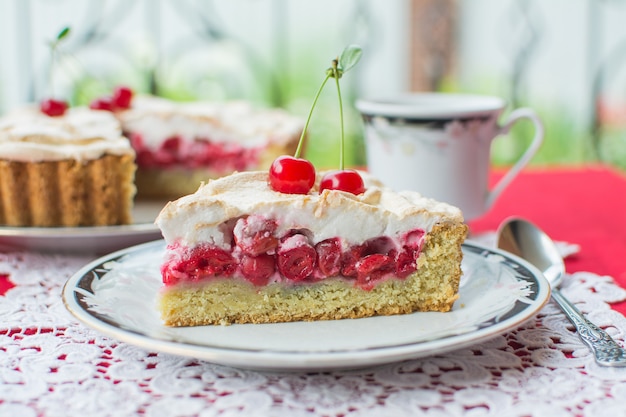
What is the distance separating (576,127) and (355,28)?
174 cm

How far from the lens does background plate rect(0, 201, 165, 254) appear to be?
2.18m

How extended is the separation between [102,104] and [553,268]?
6.78 ft

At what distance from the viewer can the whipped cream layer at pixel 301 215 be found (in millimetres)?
1703

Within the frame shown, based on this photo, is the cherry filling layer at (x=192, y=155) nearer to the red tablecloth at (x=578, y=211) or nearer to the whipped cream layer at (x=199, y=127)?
the whipped cream layer at (x=199, y=127)

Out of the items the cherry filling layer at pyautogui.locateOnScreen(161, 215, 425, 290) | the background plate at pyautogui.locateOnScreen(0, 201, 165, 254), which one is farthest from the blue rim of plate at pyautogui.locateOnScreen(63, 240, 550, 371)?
the background plate at pyautogui.locateOnScreen(0, 201, 165, 254)

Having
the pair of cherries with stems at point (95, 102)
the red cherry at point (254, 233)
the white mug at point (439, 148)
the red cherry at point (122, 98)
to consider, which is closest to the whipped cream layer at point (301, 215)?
the red cherry at point (254, 233)

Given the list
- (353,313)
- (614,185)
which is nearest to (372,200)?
(353,313)

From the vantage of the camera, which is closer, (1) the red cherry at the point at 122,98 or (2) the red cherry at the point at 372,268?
(2) the red cherry at the point at 372,268

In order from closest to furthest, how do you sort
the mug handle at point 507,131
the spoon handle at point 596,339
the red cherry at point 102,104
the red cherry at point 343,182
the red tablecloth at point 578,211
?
the spoon handle at point 596,339
the red cherry at point 343,182
the red tablecloth at point 578,211
the mug handle at point 507,131
the red cherry at point 102,104

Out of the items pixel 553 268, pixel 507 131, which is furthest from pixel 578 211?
pixel 553 268

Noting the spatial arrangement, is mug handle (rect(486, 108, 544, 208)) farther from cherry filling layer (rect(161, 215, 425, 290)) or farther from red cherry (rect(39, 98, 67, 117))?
red cherry (rect(39, 98, 67, 117))

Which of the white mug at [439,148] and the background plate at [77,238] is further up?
the white mug at [439,148]

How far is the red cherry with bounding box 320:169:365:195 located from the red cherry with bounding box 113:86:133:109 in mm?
1787

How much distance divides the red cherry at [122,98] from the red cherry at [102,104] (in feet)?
0.15
